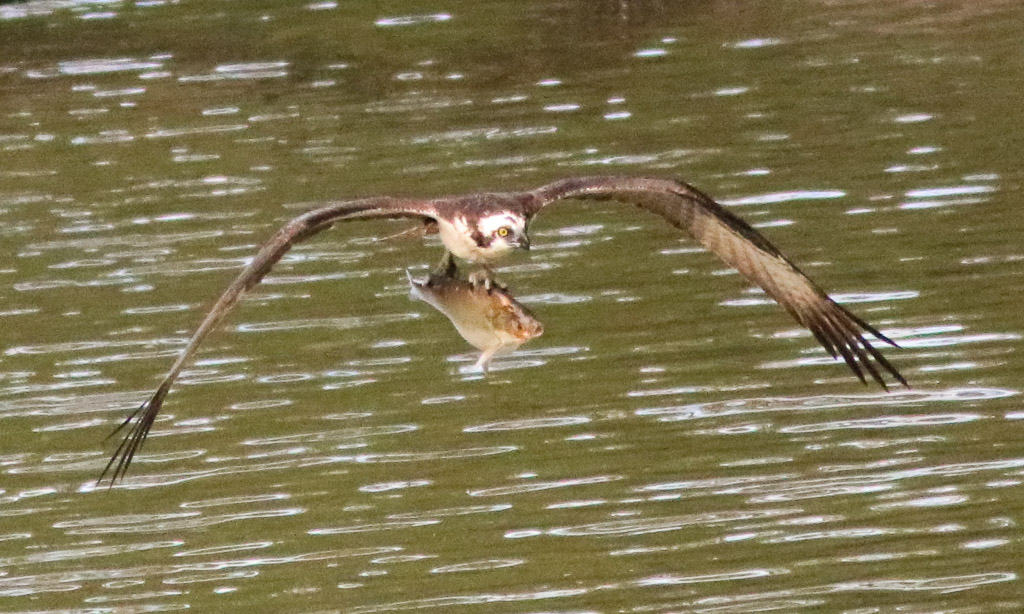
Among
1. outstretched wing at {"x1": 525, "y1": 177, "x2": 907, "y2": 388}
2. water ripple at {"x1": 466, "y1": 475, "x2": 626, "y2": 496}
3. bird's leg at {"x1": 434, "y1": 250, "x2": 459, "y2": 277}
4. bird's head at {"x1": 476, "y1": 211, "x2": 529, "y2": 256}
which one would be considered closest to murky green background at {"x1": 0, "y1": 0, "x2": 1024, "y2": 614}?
water ripple at {"x1": 466, "y1": 475, "x2": 626, "y2": 496}

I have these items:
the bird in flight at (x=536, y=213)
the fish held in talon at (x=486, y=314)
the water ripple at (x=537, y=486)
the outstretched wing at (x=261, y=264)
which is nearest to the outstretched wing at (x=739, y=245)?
the bird in flight at (x=536, y=213)

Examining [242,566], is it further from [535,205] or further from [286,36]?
[286,36]

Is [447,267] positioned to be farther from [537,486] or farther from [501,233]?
[537,486]

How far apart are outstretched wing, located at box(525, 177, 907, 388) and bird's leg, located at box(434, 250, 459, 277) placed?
0.37 meters

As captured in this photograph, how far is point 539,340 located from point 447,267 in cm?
350

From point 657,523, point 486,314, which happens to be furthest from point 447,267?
point 657,523

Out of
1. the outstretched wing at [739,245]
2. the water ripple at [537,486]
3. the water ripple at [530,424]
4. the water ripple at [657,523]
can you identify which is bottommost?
the water ripple at [657,523]

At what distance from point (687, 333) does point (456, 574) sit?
2.90 m

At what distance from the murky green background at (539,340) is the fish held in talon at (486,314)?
1.53 metres

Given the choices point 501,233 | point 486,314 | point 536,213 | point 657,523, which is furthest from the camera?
point 657,523

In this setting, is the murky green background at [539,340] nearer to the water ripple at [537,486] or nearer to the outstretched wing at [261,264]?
the water ripple at [537,486]

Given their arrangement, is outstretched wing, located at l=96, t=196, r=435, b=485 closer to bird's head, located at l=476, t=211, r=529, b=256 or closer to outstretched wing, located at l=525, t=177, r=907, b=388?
bird's head, located at l=476, t=211, r=529, b=256

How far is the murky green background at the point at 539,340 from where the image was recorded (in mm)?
9562

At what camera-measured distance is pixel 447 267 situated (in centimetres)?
852
